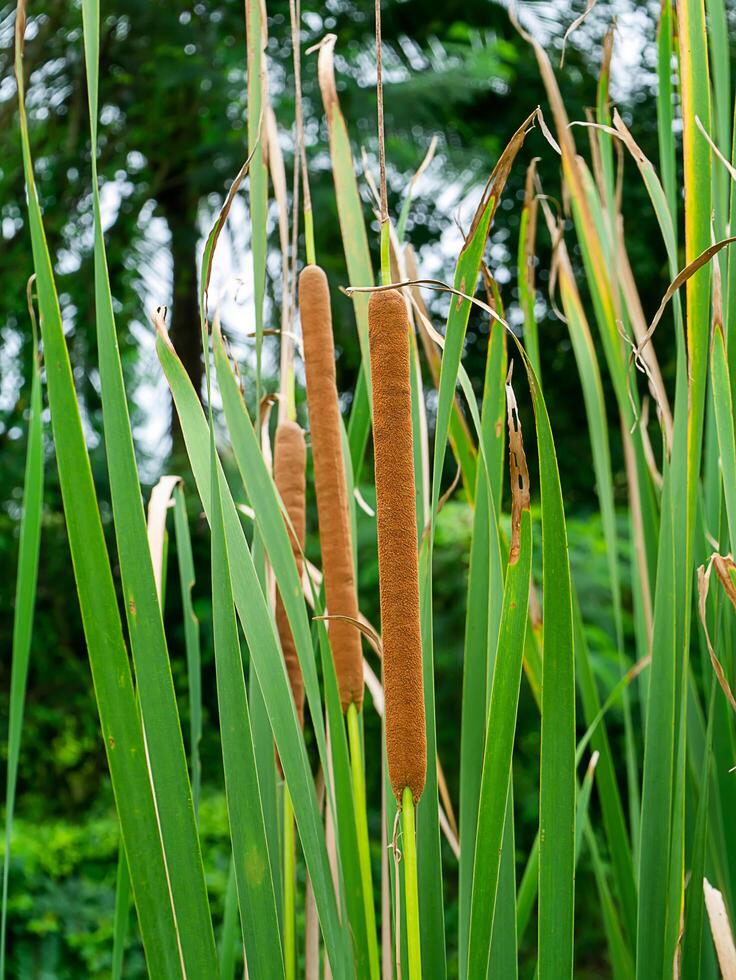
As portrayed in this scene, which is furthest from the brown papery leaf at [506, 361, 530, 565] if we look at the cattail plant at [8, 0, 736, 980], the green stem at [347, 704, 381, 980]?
the green stem at [347, 704, 381, 980]

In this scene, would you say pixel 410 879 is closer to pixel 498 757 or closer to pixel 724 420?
pixel 498 757

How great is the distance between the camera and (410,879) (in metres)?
0.29

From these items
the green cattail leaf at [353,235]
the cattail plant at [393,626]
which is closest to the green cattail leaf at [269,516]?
the cattail plant at [393,626]

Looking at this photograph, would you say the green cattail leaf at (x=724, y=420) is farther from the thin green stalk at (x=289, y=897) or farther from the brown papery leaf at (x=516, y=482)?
the thin green stalk at (x=289, y=897)

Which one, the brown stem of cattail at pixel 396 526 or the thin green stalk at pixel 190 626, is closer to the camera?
the brown stem of cattail at pixel 396 526

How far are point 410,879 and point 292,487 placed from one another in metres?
0.20

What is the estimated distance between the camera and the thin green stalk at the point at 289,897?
0.40 meters

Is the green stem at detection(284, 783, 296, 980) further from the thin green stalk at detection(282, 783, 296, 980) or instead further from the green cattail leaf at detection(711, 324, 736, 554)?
the green cattail leaf at detection(711, 324, 736, 554)

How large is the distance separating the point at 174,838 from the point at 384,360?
0.53 ft

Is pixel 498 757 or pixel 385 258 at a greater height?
pixel 385 258

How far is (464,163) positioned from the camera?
258 centimetres

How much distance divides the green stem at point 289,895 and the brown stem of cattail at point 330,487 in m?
0.06

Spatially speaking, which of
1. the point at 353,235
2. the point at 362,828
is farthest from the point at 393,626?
the point at 353,235

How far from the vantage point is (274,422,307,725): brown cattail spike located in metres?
→ 0.44
